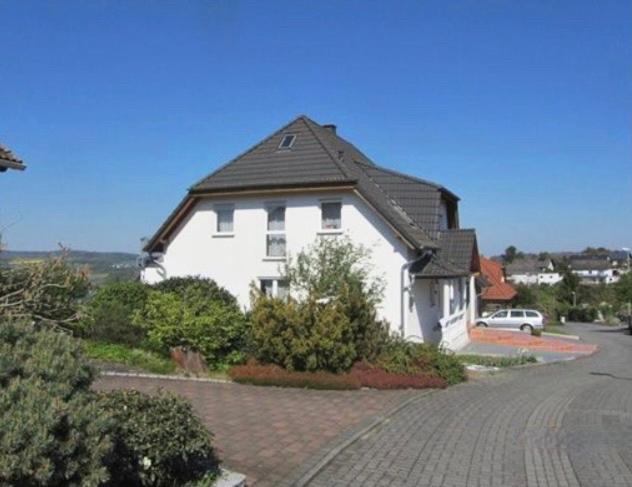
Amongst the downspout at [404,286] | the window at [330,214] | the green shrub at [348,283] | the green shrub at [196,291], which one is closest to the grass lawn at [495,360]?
the downspout at [404,286]

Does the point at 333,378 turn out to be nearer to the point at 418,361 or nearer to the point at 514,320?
the point at 418,361

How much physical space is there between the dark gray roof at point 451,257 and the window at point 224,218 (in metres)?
6.92

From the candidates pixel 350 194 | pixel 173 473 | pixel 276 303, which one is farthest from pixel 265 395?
pixel 350 194

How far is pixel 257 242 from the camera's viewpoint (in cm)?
2255

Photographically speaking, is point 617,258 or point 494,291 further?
point 617,258

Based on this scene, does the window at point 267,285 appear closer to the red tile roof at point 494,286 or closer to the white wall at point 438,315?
the white wall at point 438,315

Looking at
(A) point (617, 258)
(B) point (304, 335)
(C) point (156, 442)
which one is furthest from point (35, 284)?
(A) point (617, 258)

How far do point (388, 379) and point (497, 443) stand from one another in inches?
186

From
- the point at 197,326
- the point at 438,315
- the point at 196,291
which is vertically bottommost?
the point at 197,326

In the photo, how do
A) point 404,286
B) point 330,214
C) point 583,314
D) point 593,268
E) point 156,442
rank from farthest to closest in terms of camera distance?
point 593,268 → point 583,314 → point 330,214 → point 404,286 → point 156,442

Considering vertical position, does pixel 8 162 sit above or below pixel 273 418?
above

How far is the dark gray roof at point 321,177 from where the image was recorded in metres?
21.6

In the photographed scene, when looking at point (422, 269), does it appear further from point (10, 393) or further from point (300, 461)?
point (10, 393)

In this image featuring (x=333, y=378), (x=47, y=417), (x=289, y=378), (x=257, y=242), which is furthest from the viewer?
(x=257, y=242)
